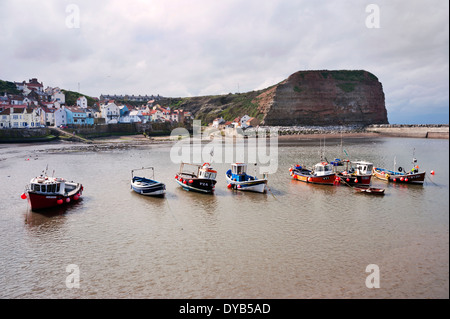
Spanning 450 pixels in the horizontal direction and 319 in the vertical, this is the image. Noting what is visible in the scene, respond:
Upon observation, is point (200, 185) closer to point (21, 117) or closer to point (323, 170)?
point (323, 170)

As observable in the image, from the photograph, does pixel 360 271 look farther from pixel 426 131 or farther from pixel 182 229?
pixel 426 131

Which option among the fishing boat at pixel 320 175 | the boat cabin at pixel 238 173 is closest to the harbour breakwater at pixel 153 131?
the boat cabin at pixel 238 173

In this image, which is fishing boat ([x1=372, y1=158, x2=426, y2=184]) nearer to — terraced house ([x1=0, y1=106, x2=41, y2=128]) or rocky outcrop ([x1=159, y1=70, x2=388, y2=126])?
rocky outcrop ([x1=159, y1=70, x2=388, y2=126])

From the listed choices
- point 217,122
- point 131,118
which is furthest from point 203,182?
point 217,122

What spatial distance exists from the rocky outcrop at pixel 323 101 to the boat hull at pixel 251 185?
9823 cm

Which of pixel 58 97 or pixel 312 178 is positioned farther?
pixel 58 97

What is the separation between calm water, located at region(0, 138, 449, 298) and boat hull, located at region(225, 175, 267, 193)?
1.00 m

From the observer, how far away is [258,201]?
87.7ft

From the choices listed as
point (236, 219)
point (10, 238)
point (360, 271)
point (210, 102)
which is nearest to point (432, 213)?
point (360, 271)

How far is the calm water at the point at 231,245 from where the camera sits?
42.1 feet

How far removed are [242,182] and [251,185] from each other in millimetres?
1049

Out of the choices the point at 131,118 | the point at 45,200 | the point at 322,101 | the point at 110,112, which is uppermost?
the point at 322,101

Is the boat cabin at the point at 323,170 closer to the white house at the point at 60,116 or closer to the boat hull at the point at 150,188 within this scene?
the boat hull at the point at 150,188

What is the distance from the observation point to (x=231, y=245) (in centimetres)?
1719
